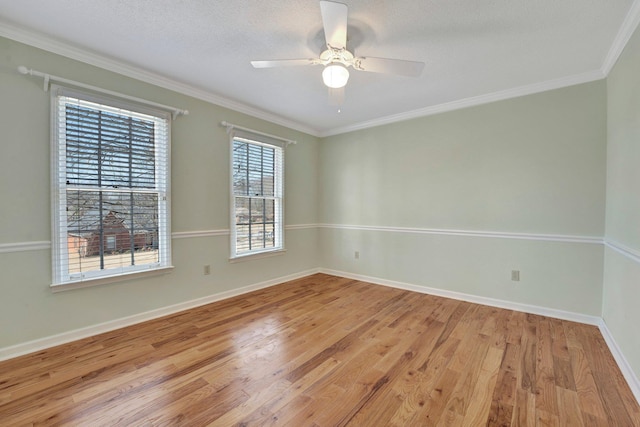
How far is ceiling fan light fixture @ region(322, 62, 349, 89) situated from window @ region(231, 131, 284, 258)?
193cm

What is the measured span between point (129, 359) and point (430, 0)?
11.2 feet

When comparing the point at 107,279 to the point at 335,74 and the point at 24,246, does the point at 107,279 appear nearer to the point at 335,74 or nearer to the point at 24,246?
the point at 24,246

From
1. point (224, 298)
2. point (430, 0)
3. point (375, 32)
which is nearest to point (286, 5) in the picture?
point (375, 32)

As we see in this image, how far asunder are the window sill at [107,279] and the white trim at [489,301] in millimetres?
2841

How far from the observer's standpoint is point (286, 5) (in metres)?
1.83

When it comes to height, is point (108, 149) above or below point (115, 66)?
below

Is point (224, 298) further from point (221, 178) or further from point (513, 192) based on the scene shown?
point (513, 192)

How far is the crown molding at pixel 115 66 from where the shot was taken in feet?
6.97

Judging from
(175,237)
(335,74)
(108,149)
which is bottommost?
(175,237)

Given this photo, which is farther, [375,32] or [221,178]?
[221,178]

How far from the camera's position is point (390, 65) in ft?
6.80

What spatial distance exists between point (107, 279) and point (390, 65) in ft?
10.3

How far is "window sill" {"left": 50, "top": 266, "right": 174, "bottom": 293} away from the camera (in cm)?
234

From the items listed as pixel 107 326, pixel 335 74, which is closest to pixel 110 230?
pixel 107 326
